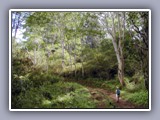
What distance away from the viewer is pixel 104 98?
2857 mm

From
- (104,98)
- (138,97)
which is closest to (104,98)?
(104,98)

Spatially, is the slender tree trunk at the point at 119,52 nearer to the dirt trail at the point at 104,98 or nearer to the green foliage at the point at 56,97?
the dirt trail at the point at 104,98

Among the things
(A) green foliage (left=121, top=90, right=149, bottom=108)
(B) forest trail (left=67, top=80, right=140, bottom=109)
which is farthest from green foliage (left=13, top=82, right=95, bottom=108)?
(A) green foliage (left=121, top=90, right=149, bottom=108)

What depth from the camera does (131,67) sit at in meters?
2.87

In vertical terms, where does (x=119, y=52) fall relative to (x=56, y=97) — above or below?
above

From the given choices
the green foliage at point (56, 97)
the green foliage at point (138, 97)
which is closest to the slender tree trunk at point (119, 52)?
the green foliage at point (138, 97)

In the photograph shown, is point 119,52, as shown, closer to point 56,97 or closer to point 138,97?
point 138,97

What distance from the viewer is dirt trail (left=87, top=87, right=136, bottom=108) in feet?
9.31

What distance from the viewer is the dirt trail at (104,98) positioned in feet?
9.31

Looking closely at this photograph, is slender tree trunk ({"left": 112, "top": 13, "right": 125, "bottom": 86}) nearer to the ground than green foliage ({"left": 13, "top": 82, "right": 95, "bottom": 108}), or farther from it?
farther from it

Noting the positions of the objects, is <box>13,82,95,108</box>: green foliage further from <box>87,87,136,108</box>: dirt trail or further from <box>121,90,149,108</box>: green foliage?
<box>121,90,149,108</box>: green foliage

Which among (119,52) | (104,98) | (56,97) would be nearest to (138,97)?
(104,98)

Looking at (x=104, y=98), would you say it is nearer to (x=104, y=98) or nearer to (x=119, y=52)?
(x=104, y=98)
